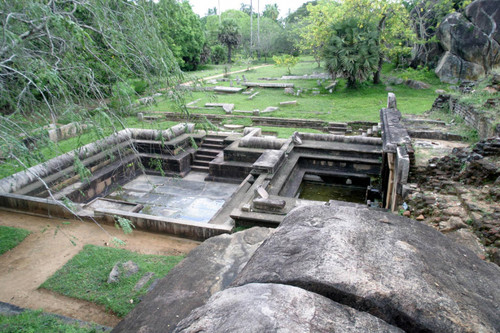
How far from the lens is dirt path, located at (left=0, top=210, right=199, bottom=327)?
421cm

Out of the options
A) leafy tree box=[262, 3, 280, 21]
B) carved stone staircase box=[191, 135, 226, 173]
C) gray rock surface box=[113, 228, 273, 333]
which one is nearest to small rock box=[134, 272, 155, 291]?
gray rock surface box=[113, 228, 273, 333]

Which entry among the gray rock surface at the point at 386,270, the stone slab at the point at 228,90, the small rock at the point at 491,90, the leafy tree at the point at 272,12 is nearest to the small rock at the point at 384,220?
the gray rock surface at the point at 386,270

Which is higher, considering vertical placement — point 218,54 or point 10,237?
point 218,54

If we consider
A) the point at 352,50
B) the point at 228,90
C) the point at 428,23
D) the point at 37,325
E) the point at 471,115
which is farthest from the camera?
the point at 428,23

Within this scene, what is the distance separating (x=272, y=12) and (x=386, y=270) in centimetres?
6860

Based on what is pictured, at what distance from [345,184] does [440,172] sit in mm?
3468

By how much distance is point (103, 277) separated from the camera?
4.65 meters

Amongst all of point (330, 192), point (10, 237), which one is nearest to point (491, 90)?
point (330, 192)

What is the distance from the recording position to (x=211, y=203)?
8312mm

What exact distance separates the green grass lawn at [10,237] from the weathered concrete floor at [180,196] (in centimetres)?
204

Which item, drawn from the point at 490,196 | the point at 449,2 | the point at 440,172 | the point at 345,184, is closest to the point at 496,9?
the point at 449,2

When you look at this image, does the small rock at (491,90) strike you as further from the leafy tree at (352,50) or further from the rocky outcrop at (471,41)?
the rocky outcrop at (471,41)

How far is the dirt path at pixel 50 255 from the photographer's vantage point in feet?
13.8

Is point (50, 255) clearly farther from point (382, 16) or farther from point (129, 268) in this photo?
point (382, 16)
